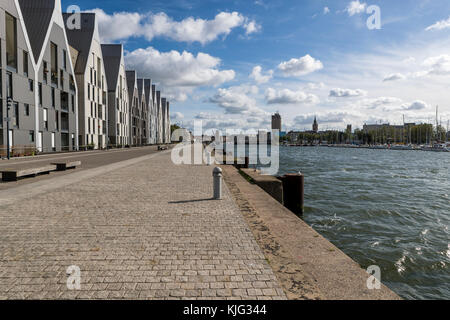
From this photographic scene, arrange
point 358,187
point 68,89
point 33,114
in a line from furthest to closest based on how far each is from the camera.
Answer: point 68,89 < point 33,114 < point 358,187

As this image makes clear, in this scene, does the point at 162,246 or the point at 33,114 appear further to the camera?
the point at 33,114

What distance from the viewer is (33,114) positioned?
108ft

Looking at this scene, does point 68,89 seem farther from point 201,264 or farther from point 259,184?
point 201,264

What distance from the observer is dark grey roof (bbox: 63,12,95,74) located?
4903 cm

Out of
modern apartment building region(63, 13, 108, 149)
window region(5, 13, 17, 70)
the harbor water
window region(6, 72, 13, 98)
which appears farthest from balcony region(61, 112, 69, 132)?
the harbor water

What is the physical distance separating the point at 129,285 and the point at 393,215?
40.0ft

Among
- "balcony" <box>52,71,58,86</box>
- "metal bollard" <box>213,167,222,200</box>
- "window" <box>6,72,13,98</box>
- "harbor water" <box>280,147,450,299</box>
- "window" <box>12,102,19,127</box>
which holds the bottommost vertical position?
"harbor water" <box>280,147,450,299</box>

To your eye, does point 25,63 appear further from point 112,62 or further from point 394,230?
point 112,62

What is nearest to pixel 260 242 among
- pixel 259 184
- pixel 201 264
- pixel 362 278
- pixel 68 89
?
pixel 201 264

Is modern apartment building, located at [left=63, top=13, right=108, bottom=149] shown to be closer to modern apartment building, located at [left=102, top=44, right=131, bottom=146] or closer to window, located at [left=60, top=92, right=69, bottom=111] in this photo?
modern apartment building, located at [left=102, top=44, right=131, bottom=146]

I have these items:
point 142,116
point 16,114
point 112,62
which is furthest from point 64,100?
point 142,116

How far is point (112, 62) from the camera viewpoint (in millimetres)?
65875

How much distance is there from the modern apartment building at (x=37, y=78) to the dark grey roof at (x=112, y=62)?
20064 mm

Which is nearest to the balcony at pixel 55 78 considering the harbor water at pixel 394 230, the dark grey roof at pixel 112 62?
the dark grey roof at pixel 112 62
